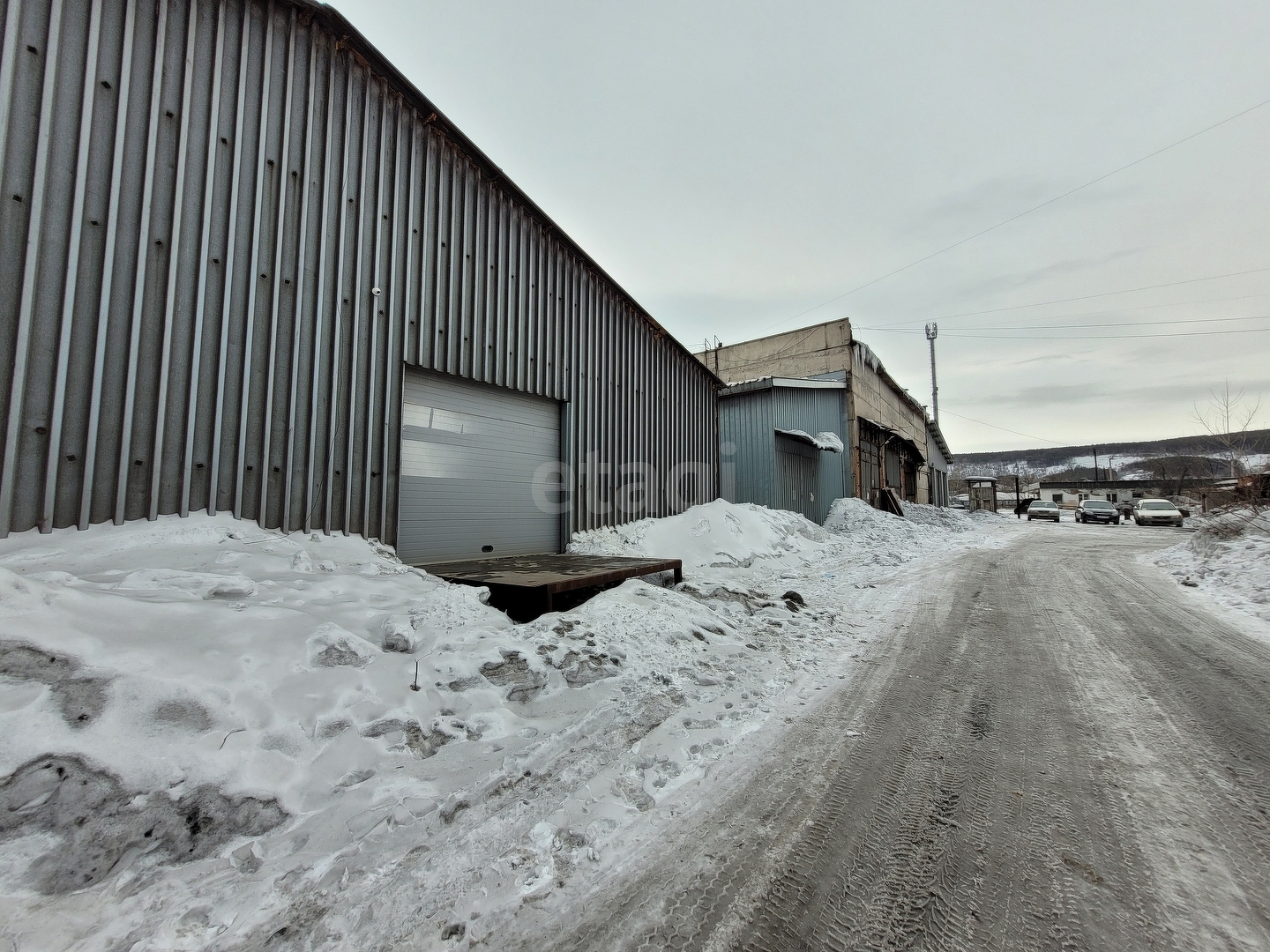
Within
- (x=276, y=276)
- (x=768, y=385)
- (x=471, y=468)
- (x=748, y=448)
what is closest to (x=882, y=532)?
(x=748, y=448)

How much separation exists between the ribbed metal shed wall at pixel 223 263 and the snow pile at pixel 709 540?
327 centimetres

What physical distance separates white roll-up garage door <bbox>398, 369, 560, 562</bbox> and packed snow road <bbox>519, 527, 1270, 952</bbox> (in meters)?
5.22

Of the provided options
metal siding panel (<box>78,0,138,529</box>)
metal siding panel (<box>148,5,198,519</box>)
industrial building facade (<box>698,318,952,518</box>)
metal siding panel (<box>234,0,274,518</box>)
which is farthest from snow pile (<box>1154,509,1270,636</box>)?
metal siding panel (<box>78,0,138,529</box>)

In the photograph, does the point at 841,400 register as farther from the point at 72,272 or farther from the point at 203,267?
the point at 72,272

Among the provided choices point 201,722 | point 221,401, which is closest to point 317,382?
point 221,401

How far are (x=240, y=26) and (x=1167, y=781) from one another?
31.0ft

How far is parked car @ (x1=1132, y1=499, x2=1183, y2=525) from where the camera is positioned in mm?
21594

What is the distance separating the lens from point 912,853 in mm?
1994

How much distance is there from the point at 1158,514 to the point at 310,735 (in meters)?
31.5

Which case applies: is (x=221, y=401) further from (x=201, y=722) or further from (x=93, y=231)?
(x=201, y=722)

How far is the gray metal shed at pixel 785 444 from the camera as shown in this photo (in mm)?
16078

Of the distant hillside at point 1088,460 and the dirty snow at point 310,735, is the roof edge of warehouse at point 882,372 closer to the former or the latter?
the dirty snow at point 310,735

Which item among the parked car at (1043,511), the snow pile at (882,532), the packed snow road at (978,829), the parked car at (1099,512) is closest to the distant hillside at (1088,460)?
the parked car at (1043,511)

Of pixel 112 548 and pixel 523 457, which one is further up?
pixel 523 457
